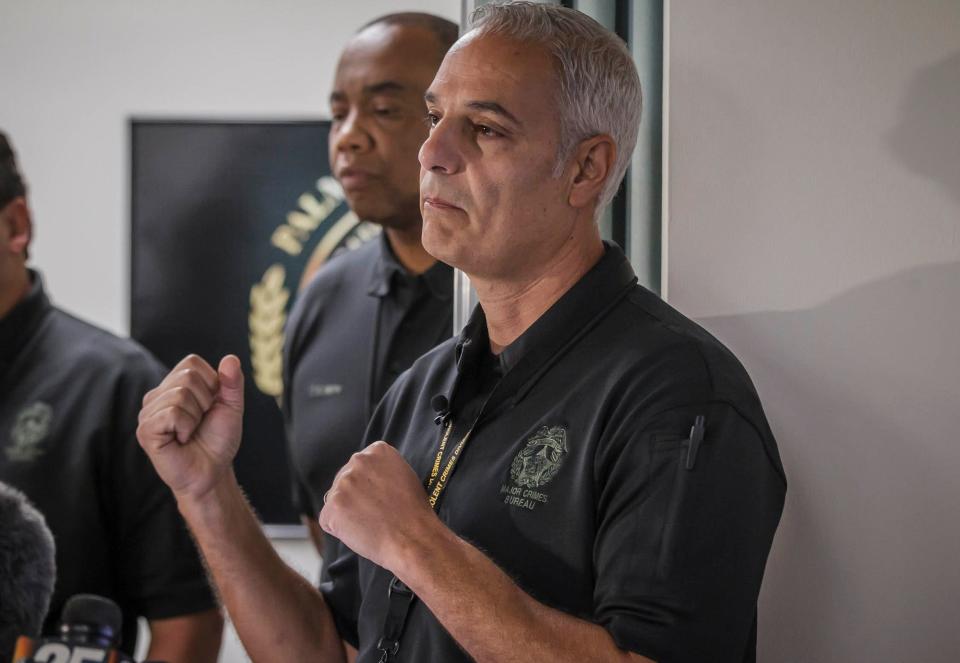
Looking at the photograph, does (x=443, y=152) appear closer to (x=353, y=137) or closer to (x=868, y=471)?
(x=868, y=471)

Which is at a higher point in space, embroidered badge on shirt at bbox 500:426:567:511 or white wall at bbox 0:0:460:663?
white wall at bbox 0:0:460:663

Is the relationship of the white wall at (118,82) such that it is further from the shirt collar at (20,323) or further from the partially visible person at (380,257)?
the partially visible person at (380,257)

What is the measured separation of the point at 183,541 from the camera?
6.15 feet

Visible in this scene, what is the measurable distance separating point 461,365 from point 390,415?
0.15 metres

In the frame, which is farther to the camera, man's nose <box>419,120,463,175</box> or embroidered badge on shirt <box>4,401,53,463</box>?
embroidered badge on shirt <box>4,401,53,463</box>

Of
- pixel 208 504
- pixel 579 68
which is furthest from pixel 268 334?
pixel 579 68

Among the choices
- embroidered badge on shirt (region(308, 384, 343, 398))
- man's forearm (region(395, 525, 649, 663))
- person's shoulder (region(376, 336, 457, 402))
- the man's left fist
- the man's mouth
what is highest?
the man's mouth

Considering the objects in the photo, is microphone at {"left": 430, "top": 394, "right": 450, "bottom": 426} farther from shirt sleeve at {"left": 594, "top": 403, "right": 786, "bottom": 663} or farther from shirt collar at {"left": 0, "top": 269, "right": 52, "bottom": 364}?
shirt collar at {"left": 0, "top": 269, "right": 52, "bottom": 364}

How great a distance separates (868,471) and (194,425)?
0.69 metres

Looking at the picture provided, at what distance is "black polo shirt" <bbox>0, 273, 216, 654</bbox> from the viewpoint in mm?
1822

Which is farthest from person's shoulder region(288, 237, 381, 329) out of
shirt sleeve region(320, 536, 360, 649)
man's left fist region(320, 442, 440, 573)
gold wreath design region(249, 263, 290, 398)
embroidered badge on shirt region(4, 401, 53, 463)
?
gold wreath design region(249, 263, 290, 398)

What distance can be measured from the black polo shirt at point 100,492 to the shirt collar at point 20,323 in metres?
0.05

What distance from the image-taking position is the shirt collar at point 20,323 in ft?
6.36

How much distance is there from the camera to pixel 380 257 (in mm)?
1917
